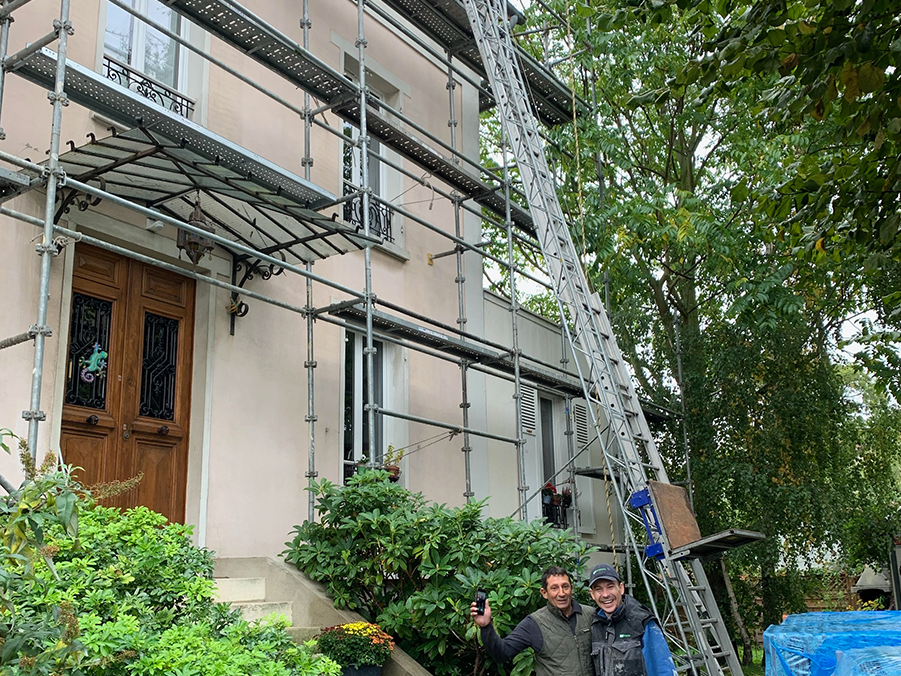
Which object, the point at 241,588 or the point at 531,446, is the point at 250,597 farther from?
the point at 531,446

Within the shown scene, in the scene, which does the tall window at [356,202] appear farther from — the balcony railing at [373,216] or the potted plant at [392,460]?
the potted plant at [392,460]

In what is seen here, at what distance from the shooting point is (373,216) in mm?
11078

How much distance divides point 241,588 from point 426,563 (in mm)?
1550

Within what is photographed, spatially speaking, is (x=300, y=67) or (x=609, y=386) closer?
(x=300, y=67)

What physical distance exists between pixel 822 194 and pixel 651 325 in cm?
916

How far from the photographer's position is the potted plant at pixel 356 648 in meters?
6.11

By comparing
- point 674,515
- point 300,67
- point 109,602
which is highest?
point 300,67

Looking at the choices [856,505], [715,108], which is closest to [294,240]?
[856,505]

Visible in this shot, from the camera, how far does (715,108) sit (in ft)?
56.1

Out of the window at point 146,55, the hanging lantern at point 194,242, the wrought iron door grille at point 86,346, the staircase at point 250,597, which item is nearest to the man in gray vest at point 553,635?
the staircase at point 250,597

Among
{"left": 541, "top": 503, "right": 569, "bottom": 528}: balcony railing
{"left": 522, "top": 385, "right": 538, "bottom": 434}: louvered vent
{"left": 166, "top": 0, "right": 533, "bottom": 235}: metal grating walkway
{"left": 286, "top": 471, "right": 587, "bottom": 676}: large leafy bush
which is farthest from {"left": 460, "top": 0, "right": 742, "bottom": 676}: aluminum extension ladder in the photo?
{"left": 522, "top": 385, "right": 538, "bottom": 434}: louvered vent

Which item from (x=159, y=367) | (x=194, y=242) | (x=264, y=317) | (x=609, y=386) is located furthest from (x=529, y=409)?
(x=194, y=242)

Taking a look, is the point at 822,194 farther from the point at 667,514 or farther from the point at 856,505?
the point at 856,505

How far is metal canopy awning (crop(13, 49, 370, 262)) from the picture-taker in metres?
6.70
